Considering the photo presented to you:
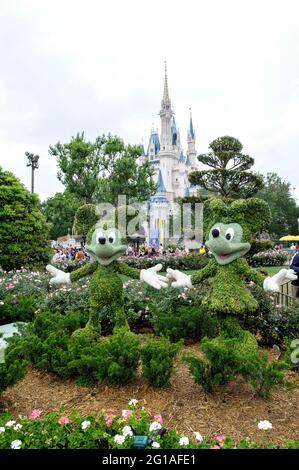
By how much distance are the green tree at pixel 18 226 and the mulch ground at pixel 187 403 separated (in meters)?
6.93

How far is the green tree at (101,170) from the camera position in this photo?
71.3 feet

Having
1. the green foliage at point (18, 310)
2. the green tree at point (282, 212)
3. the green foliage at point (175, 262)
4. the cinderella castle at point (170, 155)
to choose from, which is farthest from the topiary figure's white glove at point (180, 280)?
the cinderella castle at point (170, 155)

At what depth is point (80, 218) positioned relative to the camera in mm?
5391

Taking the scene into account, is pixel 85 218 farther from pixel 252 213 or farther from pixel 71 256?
pixel 71 256

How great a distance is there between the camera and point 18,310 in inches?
275

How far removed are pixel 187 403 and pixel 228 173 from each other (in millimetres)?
11163

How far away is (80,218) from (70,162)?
17188mm

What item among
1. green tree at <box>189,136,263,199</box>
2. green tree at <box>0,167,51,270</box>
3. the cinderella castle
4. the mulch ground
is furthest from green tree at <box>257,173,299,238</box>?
the mulch ground

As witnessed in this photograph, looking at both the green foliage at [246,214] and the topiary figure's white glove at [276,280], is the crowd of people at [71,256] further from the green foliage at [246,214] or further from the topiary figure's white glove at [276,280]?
the topiary figure's white glove at [276,280]

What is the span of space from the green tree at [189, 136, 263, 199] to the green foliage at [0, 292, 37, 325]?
8608mm

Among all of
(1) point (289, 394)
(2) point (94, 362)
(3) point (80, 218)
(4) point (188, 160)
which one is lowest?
(1) point (289, 394)

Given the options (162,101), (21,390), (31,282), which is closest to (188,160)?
(162,101)
